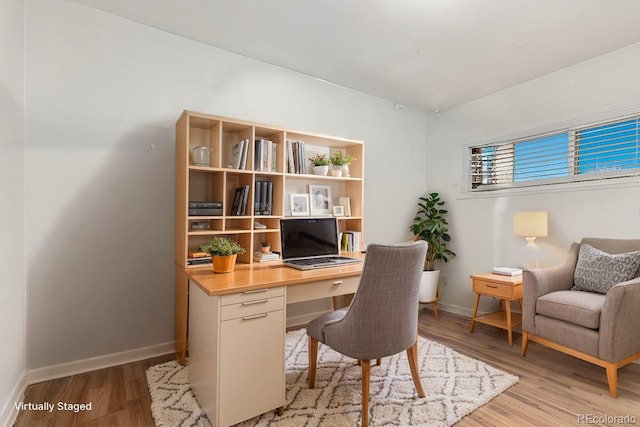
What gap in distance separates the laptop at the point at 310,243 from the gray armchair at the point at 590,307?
4.70ft

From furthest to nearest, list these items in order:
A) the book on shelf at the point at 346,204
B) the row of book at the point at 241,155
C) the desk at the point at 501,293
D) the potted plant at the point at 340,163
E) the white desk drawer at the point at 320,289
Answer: the book on shelf at the point at 346,204 → the potted plant at the point at 340,163 → the desk at the point at 501,293 → the row of book at the point at 241,155 → the white desk drawer at the point at 320,289

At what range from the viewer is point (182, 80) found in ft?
8.55

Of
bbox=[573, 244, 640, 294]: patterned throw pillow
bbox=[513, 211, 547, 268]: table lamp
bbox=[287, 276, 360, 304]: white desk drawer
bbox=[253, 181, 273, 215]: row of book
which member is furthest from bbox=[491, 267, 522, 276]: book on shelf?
bbox=[253, 181, 273, 215]: row of book

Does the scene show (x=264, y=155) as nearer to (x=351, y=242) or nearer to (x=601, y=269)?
(x=351, y=242)

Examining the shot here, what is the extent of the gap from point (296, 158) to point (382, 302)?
1617 millimetres

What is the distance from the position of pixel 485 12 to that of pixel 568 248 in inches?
84.9

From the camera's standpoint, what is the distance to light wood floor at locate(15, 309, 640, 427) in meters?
1.79

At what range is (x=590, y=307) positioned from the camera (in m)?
2.18

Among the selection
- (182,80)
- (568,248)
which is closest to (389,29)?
(182,80)

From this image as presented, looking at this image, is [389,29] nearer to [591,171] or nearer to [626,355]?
[591,171]

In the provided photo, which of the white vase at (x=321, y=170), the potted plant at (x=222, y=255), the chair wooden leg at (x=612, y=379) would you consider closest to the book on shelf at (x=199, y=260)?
the potted plant at (x=222, y=255)

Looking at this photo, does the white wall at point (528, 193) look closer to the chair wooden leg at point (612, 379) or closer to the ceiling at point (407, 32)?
the ceiling at point (407, 32)

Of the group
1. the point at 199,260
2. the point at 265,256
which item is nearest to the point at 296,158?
the point at 265,256

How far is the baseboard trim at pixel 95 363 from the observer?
2.11m
